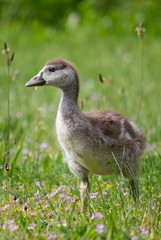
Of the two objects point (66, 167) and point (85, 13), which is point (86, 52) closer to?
point (85, 13)

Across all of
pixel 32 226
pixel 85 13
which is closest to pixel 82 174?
pixel 32 226

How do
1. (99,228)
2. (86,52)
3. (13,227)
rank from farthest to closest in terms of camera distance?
(86,52) → (13,227) → (99,228)

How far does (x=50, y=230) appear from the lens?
2.71 metres

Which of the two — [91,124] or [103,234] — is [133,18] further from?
[103,234]

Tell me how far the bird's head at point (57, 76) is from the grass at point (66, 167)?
0.44 metres

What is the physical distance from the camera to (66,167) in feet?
13.1

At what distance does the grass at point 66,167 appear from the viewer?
2.68 m

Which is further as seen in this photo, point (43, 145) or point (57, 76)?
point (43, 145)

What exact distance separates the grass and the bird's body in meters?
0.15

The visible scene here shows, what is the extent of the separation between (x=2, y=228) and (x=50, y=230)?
0.32 meters

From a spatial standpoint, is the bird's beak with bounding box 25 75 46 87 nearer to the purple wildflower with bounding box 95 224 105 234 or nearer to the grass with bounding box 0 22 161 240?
the grass with bounding box 0 22 161 240

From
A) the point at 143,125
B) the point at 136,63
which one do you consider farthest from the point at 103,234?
the point at 136,63

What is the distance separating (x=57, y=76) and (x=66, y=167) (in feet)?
3.42

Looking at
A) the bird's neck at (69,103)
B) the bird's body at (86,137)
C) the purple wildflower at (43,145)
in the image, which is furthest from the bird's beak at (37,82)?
the purple wildflower at (43,145)
